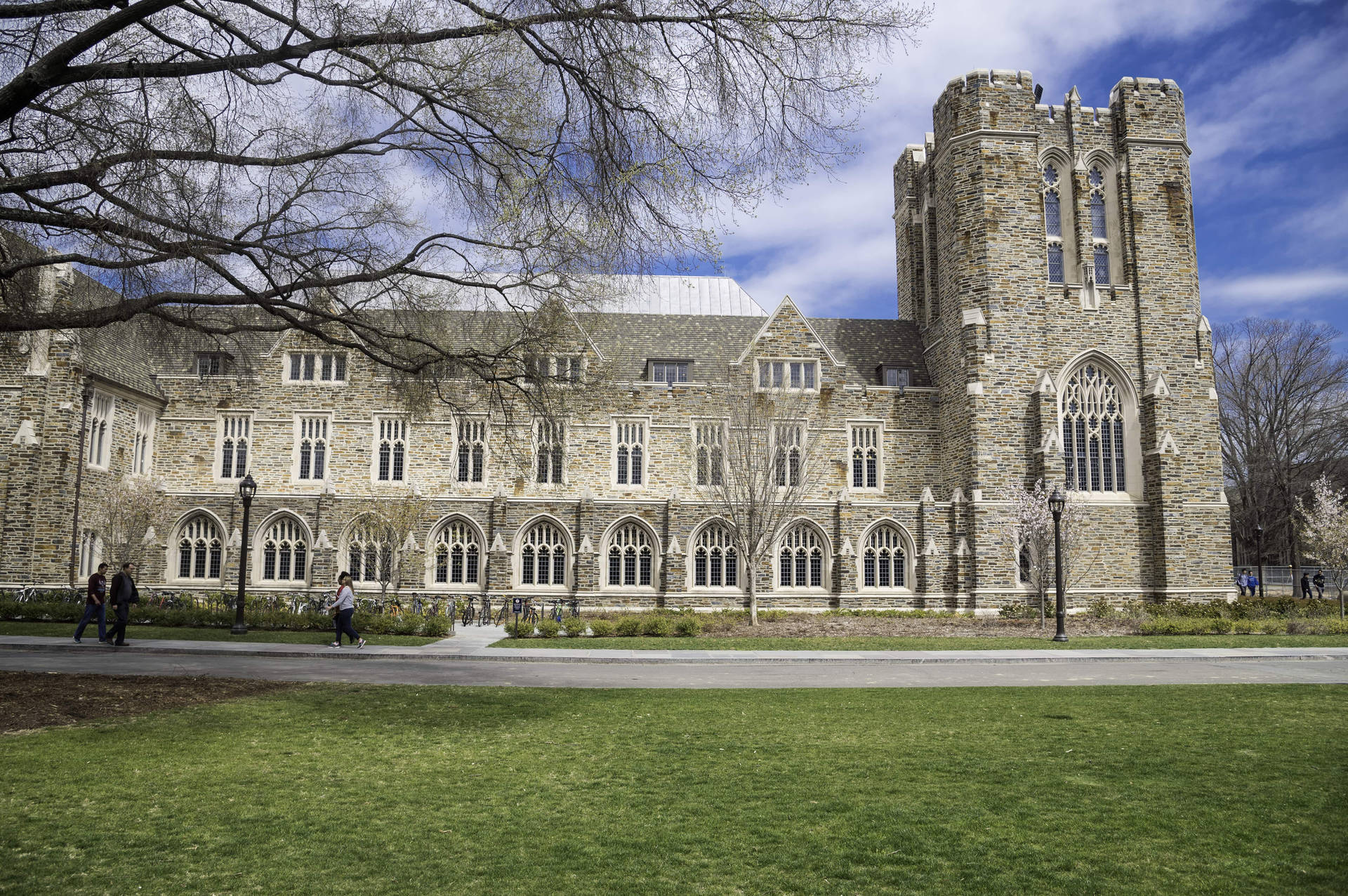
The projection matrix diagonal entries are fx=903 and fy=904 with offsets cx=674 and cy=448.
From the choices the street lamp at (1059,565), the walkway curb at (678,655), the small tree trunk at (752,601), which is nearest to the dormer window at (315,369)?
the walkway curb at (678,655)

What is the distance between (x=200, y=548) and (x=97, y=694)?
23979mm

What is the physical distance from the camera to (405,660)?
735 inches

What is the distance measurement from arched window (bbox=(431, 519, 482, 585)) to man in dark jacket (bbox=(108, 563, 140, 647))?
14.0 m

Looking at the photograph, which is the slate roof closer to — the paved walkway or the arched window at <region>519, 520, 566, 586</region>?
the arched window at <region>519, 520, 566, 586</region>

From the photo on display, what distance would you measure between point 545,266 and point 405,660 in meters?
10.5

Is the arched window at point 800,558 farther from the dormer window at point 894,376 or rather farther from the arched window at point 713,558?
the dormer window at point 894,376

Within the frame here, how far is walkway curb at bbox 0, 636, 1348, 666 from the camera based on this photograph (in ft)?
62.1

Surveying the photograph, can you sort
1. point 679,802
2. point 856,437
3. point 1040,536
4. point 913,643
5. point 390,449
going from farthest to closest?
point 856,437
point 390,449
point 1040,536
point 913,643
point 679,802

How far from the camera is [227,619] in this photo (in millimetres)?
24562

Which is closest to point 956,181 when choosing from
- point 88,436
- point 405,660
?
point 405,660

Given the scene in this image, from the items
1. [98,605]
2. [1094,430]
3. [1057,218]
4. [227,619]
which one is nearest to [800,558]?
[1094,430]

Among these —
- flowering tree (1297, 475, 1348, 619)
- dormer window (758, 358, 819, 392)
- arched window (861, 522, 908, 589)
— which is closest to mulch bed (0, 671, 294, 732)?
arched window (861, 522, 908, 589)

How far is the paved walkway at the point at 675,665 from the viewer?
15.5 m

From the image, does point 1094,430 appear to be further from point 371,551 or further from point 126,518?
point 126,518
